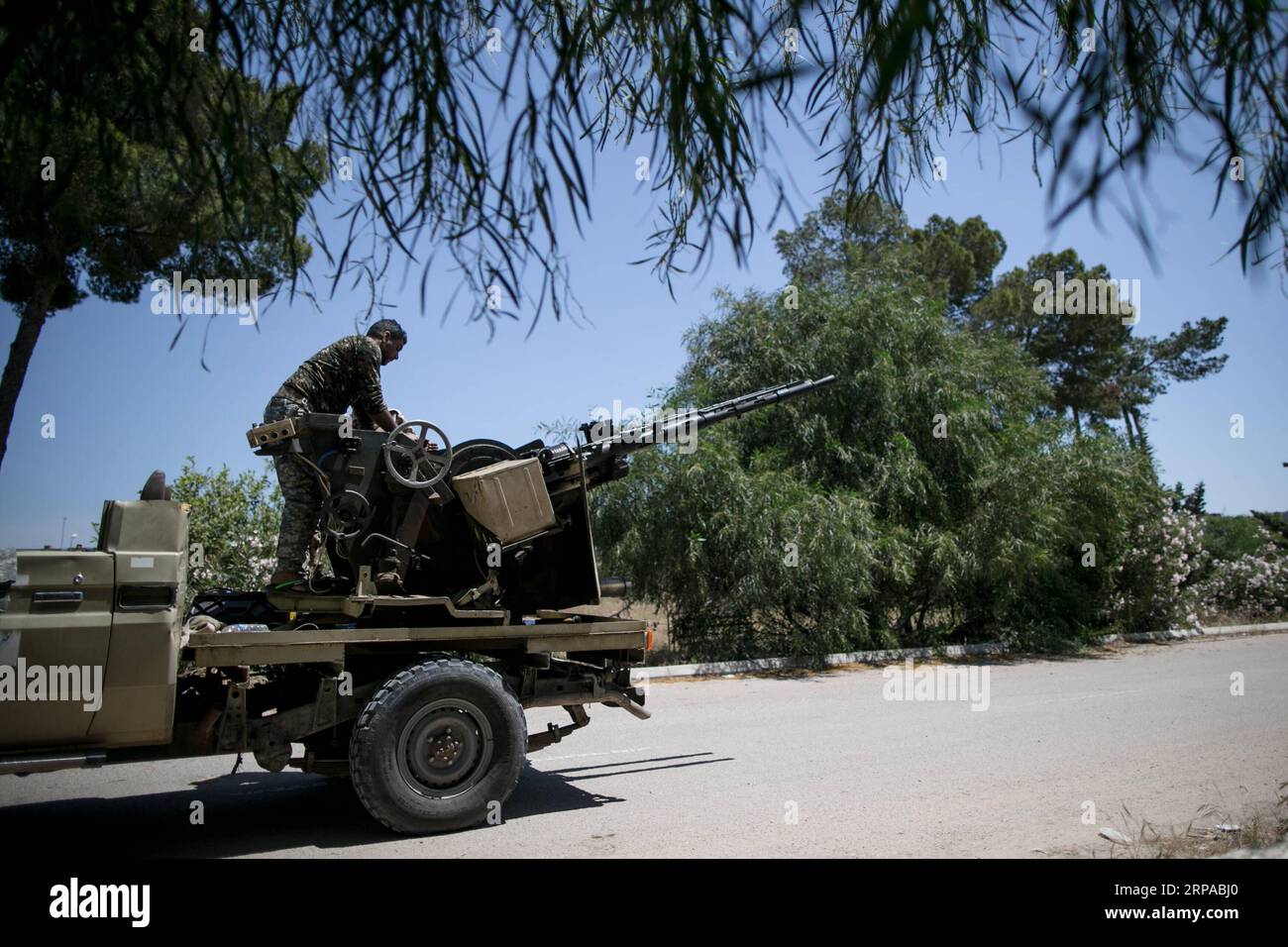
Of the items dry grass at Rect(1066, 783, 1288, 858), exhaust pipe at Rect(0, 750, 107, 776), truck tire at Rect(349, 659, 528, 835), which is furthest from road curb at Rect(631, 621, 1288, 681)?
exhaust pipe at Rect(0, 750, 107, 776)

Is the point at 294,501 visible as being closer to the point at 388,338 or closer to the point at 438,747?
the point at 388,338

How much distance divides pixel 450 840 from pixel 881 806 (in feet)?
8.89

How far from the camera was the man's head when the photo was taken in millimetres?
6309

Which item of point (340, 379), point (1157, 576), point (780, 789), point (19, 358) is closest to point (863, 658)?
point (1157, 576)

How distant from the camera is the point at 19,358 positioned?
1357 centimetres

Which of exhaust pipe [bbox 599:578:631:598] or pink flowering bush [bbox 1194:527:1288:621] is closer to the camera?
exhaust pipe [bbox 599:578:631:598]

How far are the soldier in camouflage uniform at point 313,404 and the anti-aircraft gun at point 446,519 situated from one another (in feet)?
0.70

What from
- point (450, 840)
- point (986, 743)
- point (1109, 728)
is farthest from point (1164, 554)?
point (450, 840)

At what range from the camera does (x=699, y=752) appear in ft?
25.6

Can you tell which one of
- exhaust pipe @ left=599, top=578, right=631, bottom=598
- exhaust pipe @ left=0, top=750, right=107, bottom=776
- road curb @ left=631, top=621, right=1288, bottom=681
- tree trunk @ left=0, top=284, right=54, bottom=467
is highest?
tree trunk @ left=0, top=284, right=54, bottom=467

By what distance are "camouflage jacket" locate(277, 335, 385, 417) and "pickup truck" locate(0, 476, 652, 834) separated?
1.23 meters

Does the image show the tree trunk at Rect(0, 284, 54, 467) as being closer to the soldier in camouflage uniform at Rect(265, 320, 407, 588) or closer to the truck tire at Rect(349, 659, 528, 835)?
the soldier in camouflage uniform at Rect(265, 320, 407, 588)

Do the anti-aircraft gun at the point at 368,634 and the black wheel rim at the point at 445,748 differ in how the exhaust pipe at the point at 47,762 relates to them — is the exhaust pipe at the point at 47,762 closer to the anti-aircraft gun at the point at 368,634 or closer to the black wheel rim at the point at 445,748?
the anti-aircraft gun at the point at 368,634
